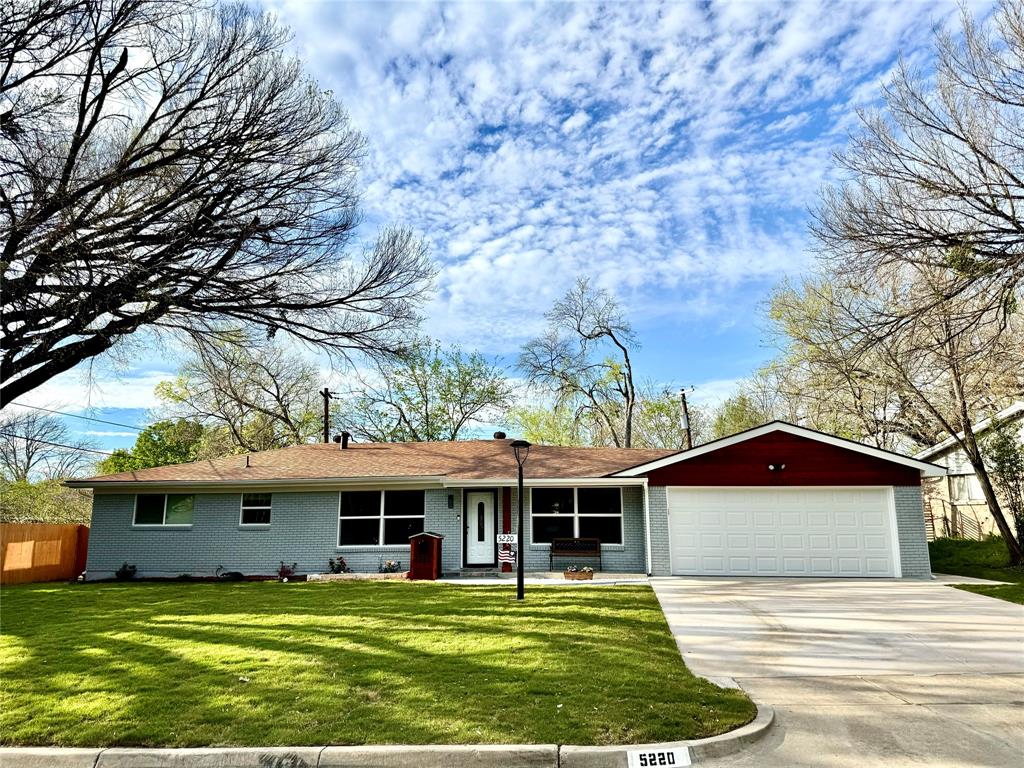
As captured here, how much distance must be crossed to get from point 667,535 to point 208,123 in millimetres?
12751

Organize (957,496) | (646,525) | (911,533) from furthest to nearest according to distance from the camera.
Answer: (957,496) → (646,525) → (911,533)

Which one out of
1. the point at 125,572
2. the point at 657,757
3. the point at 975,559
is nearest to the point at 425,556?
the point at 125,572

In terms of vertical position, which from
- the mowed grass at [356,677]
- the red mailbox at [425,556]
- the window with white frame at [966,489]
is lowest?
the mowed grass at [356,677]

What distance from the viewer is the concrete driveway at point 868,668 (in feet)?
15.1

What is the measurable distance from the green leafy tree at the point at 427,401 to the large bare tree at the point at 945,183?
914 inches

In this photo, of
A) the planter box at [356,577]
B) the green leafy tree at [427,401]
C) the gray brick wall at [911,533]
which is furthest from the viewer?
the green leafy tree at [427,401]

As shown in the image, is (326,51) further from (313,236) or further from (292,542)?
(292,542)

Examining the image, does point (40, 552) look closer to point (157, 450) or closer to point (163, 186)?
point (163, 186)

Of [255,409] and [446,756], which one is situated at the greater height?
[255,409]

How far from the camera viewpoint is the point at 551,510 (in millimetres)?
16734

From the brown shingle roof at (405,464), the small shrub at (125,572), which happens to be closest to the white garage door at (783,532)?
the brown shingle roof at (405,464)

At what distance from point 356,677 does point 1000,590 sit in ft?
40.8

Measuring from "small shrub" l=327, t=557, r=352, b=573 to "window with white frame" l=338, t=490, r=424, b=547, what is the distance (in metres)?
0.38

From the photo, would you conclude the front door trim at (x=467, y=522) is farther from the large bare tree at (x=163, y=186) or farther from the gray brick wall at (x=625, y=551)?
the large bare tree at (x=163, y=186)
